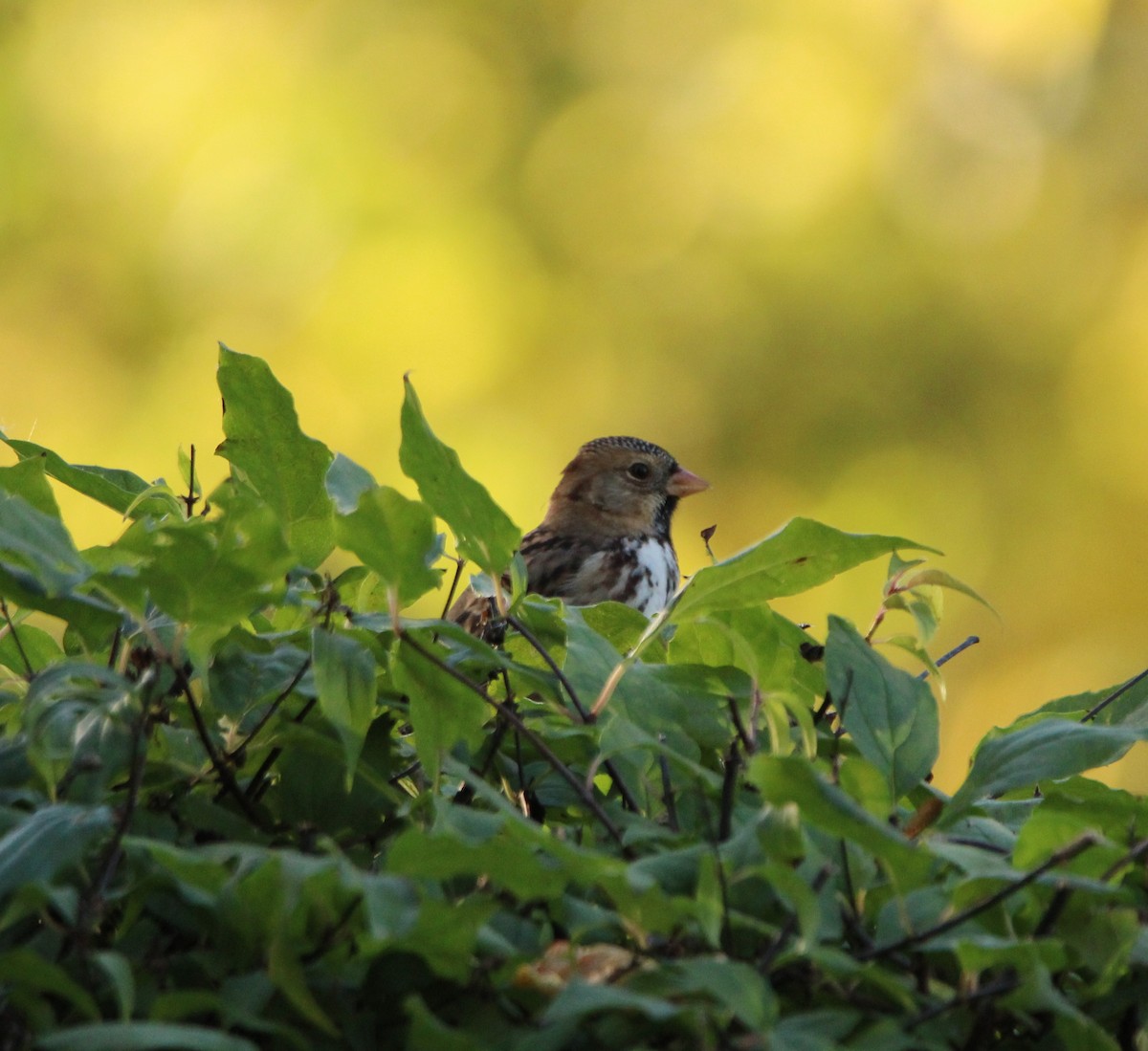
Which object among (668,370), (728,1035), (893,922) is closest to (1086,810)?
(893,922)

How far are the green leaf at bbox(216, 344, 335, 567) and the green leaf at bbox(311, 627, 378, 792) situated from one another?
0.18 metres

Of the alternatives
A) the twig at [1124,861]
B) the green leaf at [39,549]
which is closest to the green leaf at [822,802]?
the twig at [1124,861]

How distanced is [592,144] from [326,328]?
40.0 inches

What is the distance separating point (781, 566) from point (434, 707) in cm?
20

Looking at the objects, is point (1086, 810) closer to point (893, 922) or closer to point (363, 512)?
point (893, 922)

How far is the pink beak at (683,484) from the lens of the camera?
13.2 feet

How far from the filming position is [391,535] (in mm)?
774

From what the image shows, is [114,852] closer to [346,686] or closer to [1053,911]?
[346,686]

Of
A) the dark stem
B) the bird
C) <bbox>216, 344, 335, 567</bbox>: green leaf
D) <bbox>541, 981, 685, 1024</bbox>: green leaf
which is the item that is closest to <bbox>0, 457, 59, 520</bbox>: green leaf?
<bbox>216, 344, 335, 567</bbox>: green leaf

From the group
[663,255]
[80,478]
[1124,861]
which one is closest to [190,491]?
[80,478]

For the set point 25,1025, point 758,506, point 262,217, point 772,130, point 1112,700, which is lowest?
point 25,1025

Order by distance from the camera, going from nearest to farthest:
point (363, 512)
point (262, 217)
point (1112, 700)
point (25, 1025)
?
point (25, 1025) < point (363, 512) < point (1112, 700) < point (262, 217)

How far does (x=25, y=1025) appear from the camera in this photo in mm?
670

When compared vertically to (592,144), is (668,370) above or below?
below
